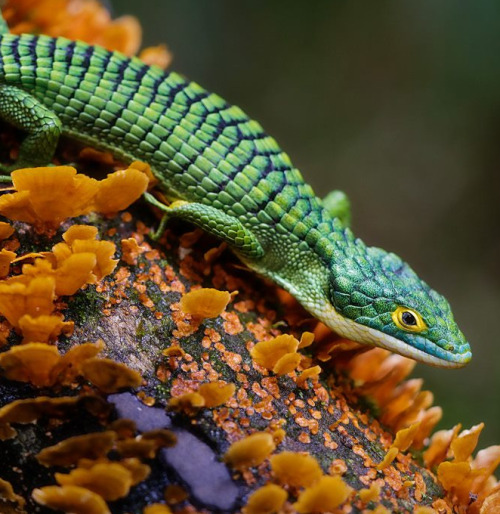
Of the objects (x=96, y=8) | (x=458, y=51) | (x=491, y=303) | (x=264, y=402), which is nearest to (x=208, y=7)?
(x=458, y=51)

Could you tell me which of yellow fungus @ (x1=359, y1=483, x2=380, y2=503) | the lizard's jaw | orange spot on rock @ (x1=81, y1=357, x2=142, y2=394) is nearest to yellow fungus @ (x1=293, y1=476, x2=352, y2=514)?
yellow fungus @ (x1=359, y1=483, x2=380, y2=503)

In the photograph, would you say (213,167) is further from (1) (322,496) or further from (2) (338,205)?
(1) (322,496)

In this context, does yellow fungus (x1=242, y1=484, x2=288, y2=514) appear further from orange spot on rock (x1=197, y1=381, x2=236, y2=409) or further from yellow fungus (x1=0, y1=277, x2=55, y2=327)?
yellow fungus (x1=0, y1=277, x2=55, y2=327)

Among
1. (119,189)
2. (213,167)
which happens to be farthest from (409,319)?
(119,189)

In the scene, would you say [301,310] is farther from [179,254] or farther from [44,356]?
[44,356]

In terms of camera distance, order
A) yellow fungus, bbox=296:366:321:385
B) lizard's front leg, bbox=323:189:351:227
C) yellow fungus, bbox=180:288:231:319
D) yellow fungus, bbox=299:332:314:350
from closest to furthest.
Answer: yellow fungus, bbox=180:288:231:319 → yellow fungus, bbox=296:366:321:385 → yellow fungus, bbox=299:332:314:350 → lizard's front leg, bbox=323:189:351:227

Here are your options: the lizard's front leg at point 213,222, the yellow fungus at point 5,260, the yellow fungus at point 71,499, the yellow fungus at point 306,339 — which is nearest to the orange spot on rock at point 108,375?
the yellow fungus at point 71,499

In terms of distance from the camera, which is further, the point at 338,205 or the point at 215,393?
the point at 338,205

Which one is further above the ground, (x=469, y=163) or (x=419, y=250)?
(x=469, y=163)
